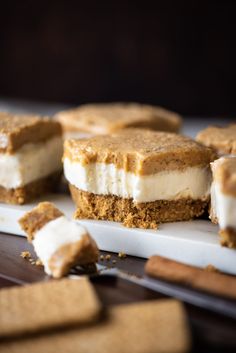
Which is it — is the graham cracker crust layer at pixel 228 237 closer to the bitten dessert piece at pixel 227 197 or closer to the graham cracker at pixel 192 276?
the bitten dessert piece at pixel 227 197

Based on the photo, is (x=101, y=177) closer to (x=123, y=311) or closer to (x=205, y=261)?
(x=205, y=261)

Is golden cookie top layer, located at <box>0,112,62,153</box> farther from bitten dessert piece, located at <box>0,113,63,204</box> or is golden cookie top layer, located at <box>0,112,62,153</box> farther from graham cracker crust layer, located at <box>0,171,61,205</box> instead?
graham cracker crust layer, located at <box>0,171,61,205</box>

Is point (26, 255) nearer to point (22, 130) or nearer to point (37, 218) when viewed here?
point (37, 218)

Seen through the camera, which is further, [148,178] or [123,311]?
[148,178]

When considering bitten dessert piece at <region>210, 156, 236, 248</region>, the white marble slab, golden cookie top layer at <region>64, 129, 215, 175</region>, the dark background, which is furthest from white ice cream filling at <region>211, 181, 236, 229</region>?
the dark background

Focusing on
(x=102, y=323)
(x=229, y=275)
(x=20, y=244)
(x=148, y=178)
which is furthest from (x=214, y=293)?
(x=20, y=244)
